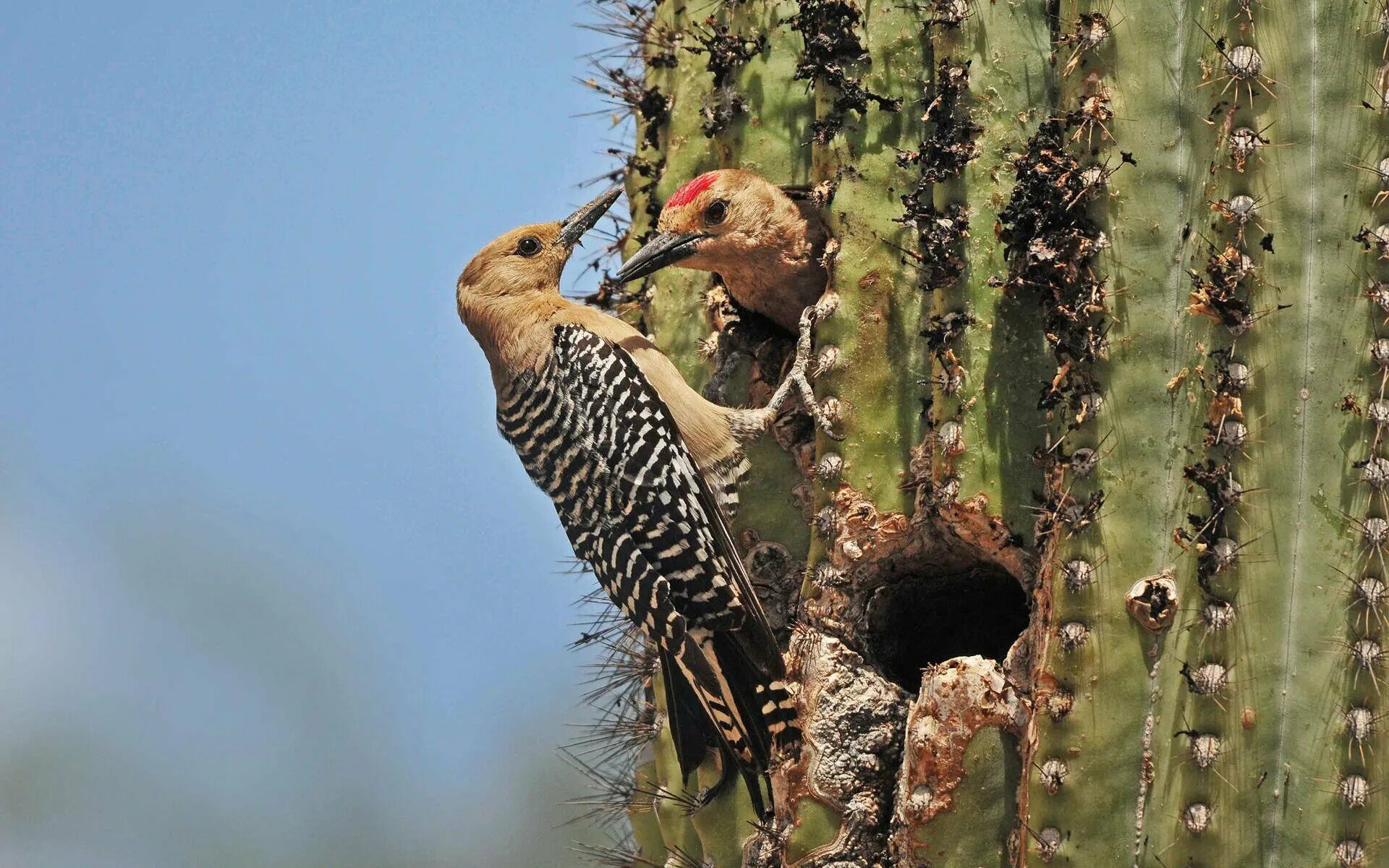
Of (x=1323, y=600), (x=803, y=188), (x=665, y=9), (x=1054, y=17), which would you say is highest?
(x=665, y=9)

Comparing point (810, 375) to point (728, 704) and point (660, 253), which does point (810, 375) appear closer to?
point (660, 253)

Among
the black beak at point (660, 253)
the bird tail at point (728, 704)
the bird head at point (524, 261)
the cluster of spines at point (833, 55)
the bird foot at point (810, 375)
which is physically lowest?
the bird tail at point (728, 704)

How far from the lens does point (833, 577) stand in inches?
139

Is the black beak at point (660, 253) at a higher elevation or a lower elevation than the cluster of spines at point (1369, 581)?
higher

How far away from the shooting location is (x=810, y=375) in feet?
12.2

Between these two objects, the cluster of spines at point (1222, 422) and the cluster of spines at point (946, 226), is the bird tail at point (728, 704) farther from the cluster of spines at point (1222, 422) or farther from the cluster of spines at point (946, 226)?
the cluster of spines at point (1222, 422)

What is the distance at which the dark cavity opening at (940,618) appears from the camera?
3719mm

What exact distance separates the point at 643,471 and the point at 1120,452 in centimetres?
166

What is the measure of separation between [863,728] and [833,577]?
375mm

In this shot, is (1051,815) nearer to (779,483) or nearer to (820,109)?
(779,483)

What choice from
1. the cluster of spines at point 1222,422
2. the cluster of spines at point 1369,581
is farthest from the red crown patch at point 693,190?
the cluster of spines at point 1369,581

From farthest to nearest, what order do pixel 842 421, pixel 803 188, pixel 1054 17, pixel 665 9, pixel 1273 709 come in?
pixel 665 9
pixel 803 188
pixel 842 421
pixel 1054 17
pixel 1273 709

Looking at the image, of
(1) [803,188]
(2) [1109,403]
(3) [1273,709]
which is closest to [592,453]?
(1) [803,188]

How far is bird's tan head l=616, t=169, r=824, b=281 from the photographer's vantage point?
12.9ft
